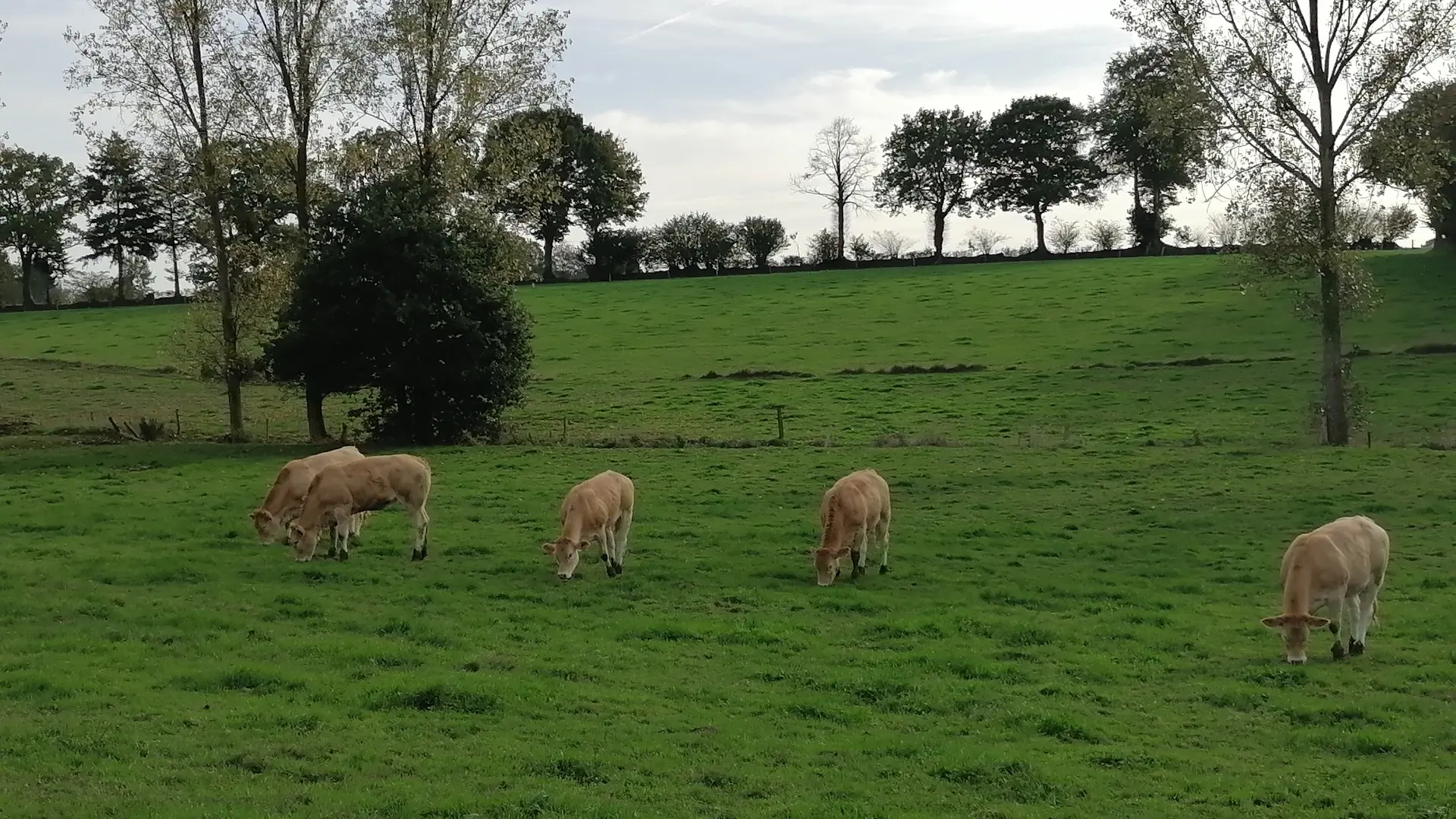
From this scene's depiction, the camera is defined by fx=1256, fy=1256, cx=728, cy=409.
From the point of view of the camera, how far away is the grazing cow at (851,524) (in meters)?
18.2

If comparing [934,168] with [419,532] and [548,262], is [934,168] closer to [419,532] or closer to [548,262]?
[548,262]

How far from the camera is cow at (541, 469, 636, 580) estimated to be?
18.1m

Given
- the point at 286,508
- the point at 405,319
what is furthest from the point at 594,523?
the point at 405,319

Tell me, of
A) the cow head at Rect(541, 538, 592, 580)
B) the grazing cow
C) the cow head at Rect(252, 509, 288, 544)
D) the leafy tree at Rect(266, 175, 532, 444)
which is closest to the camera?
the cow head at Rect(541, 538, 592, 580)

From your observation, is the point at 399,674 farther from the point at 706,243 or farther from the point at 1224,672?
the point at 706,243

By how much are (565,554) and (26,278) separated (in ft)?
280

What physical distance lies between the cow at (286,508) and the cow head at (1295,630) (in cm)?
1323

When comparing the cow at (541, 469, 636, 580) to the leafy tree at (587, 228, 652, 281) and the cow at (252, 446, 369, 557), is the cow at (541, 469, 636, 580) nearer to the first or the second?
the cow at (252, 446, 369, 557)

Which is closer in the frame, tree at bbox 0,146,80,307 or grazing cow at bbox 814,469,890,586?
grazing cow at bbox 814,469,890,586

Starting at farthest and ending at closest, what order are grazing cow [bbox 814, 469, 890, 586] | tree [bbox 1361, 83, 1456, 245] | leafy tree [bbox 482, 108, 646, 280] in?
leafy tree [bbox 482, 108, 646, 280], tree [bbox 1361, 83, 1456, 245], grazing cow [bbox 814, 469, 890, 586]

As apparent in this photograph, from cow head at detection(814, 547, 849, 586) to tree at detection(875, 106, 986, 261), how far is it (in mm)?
81652

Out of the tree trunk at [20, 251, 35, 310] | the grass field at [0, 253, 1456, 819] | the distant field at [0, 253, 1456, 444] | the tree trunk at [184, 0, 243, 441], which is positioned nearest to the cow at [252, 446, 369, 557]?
the grass field at [0, 253, 1456, 819]

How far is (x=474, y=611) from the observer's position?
52.4 feet

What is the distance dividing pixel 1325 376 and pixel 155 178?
33632 mm
